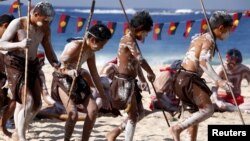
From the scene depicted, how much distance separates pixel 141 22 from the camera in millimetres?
6227

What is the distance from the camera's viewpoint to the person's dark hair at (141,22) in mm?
6230

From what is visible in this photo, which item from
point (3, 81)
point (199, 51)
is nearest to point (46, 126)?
point (3, 81)

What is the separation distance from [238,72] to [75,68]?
4468 mm

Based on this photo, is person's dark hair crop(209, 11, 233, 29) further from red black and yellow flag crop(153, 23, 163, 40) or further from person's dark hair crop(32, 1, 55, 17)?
red black and yellow flag crop(153, 23, 163, 40)

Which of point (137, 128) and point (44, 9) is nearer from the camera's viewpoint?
point (44, 9)

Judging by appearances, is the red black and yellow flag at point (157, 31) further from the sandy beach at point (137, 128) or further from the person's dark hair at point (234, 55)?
the sandy beach at point (137, 128)

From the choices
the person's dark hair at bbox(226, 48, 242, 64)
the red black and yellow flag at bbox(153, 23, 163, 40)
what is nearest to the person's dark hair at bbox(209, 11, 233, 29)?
the person's dark hair at bbox(226, 48, 242, 64)

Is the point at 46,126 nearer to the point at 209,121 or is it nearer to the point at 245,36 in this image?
the point at 209,121

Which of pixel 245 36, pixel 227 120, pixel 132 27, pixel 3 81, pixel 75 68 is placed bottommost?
pixel 245 36

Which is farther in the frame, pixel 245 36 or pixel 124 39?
pixel 245 36

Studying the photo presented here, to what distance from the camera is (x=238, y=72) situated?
32.4ft

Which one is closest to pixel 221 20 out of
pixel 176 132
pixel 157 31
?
pixel 176 132

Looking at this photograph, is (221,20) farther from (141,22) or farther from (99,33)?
(99,33)

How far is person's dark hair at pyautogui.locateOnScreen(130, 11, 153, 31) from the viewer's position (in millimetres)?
6230
